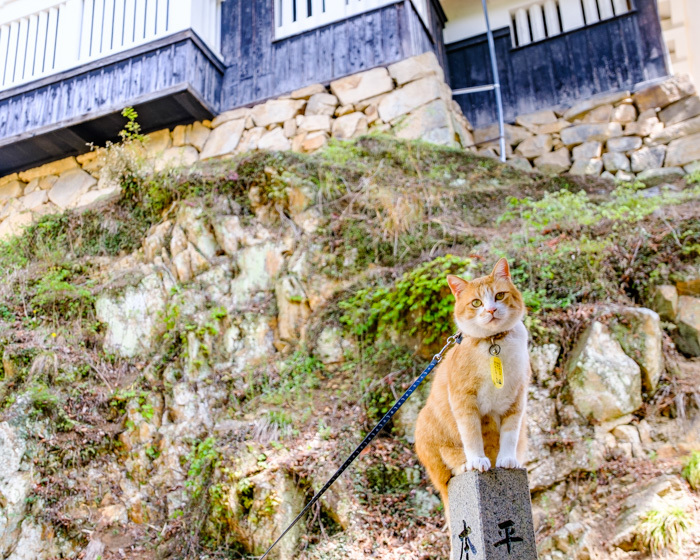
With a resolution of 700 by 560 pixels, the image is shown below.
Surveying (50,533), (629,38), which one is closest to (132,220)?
(50,533)

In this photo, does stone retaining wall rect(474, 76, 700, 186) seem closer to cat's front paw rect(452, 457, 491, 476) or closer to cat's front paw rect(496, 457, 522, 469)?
cat's front paw rect(496, 457, 522, 469)

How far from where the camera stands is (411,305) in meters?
6.61

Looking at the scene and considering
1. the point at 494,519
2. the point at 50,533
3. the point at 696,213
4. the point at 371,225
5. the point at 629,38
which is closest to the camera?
the point at 494,519

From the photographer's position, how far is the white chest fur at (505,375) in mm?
2957

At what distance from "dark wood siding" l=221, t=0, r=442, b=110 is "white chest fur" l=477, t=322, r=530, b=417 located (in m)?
8.87

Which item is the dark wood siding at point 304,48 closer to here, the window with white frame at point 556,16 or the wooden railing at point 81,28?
the wooden railing at point 81,28

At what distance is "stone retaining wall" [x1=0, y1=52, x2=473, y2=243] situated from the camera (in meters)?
10.4

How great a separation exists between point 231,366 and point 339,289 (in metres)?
1.70

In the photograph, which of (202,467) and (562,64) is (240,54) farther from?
(202,467)

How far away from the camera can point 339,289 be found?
7617 millimetres

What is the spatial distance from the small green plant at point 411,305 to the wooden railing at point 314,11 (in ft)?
21.4

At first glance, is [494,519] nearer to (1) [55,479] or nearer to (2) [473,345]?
(2) [473,345]

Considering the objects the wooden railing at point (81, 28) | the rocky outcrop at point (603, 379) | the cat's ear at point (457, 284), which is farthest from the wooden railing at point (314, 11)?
the cat's ear at point (457, 284)

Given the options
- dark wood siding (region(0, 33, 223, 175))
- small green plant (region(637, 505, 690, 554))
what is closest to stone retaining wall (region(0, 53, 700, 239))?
dark wood siding (region(0, 33, 223, 175))
